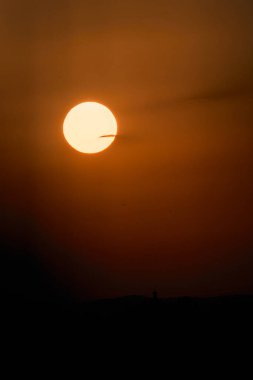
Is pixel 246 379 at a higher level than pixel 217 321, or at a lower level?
lower

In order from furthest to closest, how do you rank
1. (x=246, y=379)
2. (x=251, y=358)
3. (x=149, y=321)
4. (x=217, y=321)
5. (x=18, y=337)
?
(x=217, y=321), (x=149, y=321), (x=18, y=337), (x=251, y=358), (x=246, y=379)

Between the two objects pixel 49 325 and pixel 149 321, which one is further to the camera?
pixel 49 325

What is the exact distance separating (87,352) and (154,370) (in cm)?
274

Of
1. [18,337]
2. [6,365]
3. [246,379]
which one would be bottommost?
[246,379]

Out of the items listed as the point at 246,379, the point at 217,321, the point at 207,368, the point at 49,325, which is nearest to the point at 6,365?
the point at 207,368

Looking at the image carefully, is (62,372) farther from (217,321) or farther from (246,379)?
(217,321)

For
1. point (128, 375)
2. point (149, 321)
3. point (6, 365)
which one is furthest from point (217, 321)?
point (6, 365)

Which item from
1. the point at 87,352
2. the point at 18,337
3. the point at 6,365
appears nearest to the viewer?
the point at 6,365

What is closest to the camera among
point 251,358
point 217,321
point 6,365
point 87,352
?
point 6,365

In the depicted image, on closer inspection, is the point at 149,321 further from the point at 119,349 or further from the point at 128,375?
the point at 128,375

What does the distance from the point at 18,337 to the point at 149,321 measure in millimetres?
4897

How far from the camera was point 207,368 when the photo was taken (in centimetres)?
1130

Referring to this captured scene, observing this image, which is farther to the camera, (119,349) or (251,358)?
(119,349)

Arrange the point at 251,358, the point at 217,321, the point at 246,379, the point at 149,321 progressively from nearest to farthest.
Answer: the point at 246,379
the point at 251,358
the point at 149,321
the point at 217,321
